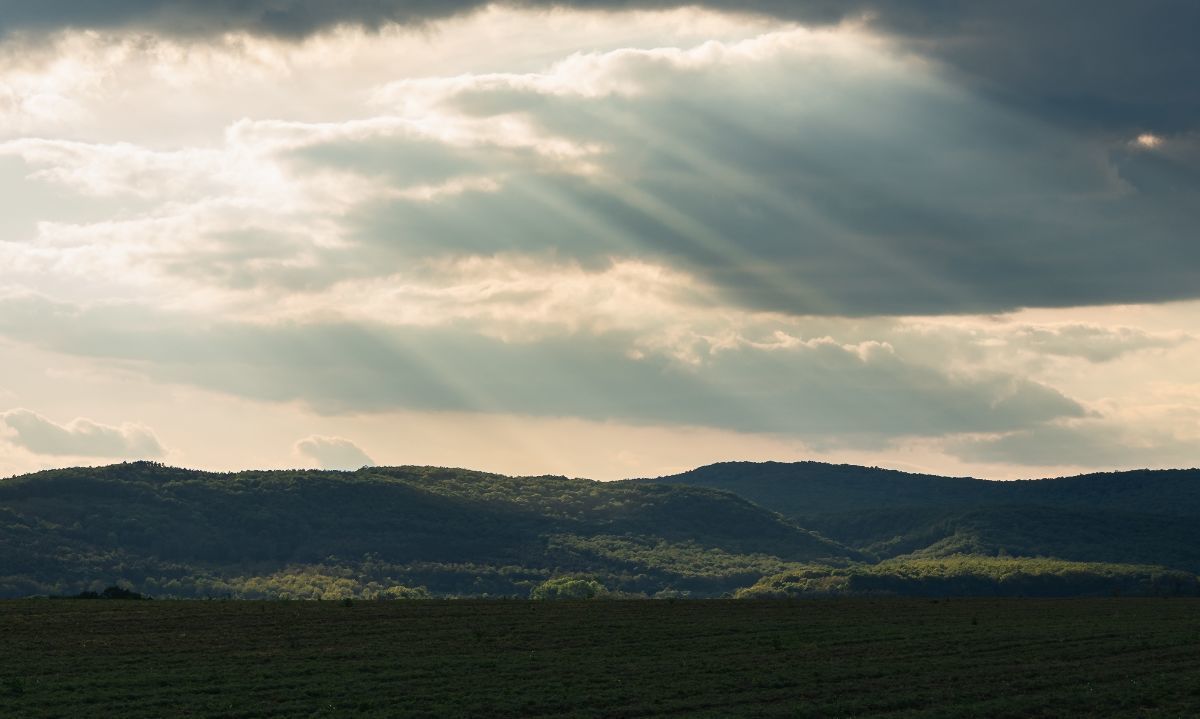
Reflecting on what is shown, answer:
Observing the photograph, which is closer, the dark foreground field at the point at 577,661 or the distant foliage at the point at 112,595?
the dark foreground field at the point at 577,661

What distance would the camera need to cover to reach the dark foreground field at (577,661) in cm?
4766

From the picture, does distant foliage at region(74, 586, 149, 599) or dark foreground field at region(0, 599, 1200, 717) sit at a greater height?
distant foliage at region(74, 586, 149, 599)

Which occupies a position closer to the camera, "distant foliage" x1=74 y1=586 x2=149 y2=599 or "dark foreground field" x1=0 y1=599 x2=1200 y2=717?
"dark foreground field" x1=0 y1=599 x2=1200 y2=717

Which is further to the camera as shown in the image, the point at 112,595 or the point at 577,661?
the point at 112,595

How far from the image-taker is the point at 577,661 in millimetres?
62094

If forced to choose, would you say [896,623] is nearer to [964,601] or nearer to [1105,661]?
[1105,661]

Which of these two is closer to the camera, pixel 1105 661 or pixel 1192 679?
pixel 1192 679

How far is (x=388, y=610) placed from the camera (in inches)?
3546

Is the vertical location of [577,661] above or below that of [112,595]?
below

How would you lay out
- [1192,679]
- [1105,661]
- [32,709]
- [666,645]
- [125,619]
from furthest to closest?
[125,619] < [666,645] < [1105,661] < [1192,679] < [32,709]

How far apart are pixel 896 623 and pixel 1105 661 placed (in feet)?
74.7

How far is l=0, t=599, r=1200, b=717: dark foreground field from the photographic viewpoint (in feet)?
156

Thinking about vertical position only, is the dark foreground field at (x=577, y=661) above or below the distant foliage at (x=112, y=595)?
below

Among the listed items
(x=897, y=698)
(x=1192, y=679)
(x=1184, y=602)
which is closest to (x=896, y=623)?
(x=1192, y=679)
